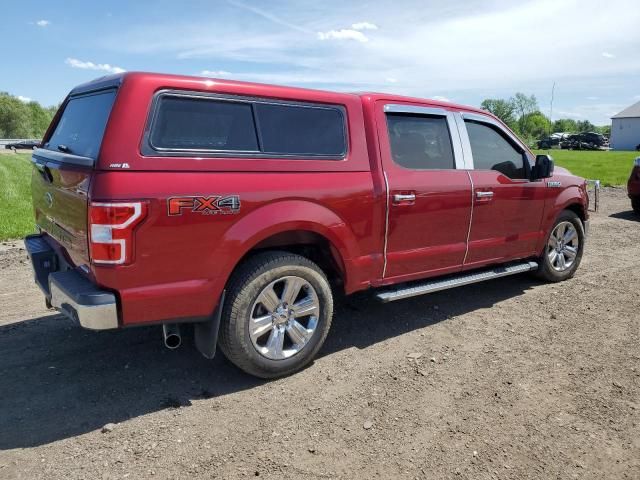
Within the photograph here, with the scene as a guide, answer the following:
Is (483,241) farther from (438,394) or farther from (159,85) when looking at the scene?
(159,85)

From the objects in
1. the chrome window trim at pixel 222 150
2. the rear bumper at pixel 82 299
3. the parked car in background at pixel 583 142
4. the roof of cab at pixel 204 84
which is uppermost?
the parked car in background at pixel 583 142

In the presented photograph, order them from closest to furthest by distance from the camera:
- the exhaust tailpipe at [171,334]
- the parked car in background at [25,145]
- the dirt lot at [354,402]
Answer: the dirt lot at [354,402], the exhaust tailpipe at [171,334], the parked car in background at [25,145]

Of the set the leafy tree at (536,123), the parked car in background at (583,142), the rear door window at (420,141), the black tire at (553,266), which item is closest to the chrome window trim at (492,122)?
the rear door window at (420,141)

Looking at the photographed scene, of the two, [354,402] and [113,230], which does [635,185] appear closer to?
[354,402]

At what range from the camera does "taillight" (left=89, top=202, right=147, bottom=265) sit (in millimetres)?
2805

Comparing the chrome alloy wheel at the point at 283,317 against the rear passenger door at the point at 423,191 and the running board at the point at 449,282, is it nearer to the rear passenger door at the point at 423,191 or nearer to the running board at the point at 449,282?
the running board at the point at 449,282

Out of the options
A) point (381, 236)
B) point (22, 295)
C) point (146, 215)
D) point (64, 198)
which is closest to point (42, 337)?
point (22, 295)

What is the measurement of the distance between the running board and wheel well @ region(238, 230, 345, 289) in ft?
1.44

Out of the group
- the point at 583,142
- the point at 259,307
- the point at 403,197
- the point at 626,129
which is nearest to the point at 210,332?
the point at 259,307

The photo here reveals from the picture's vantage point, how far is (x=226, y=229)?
3193 millimetres

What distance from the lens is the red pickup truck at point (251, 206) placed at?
2924mm

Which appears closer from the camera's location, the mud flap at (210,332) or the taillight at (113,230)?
the taillight at (113,230)

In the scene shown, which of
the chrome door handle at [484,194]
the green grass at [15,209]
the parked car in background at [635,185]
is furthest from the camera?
the parked car in background at [635,185]

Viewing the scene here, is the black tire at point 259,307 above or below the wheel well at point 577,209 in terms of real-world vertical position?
below
